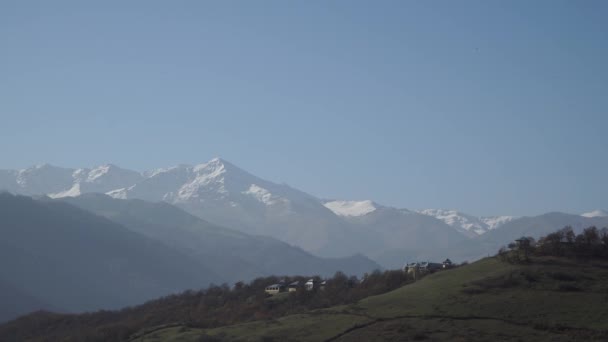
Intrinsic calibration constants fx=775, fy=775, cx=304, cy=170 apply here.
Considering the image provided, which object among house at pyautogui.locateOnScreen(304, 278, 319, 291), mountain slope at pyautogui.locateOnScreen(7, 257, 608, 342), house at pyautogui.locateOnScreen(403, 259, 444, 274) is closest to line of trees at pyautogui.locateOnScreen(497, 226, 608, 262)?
mountain slope at pyautogui.locateOnScreen(7, 257, 608, 342)

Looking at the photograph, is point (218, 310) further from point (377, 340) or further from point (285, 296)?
point (377, 340)

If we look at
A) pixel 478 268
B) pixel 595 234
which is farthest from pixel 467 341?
pixel 595 234

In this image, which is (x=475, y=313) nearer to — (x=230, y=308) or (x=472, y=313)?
(x=472, y=313)

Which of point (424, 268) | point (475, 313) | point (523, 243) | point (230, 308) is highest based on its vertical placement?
point (523, 243)

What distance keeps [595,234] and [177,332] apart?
255 feet

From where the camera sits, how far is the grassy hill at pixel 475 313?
100250 millimetres

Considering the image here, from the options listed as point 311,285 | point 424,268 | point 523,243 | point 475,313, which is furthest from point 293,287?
point 475,313

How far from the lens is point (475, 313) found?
108875 mm

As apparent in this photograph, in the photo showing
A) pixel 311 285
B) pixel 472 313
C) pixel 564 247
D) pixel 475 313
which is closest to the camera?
pixel 475 313

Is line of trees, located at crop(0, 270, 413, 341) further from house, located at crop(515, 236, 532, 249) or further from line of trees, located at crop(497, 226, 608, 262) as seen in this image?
line of trees, located at crop(497, 226, 608, 262)

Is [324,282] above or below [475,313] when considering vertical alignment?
above

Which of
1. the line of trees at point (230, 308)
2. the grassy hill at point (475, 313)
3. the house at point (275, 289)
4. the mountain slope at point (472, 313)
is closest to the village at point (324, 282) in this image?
the house at point (275, 289)

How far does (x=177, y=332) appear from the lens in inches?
5433

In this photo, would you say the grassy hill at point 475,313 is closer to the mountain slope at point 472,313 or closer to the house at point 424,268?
the mountain slope at point 472,313
